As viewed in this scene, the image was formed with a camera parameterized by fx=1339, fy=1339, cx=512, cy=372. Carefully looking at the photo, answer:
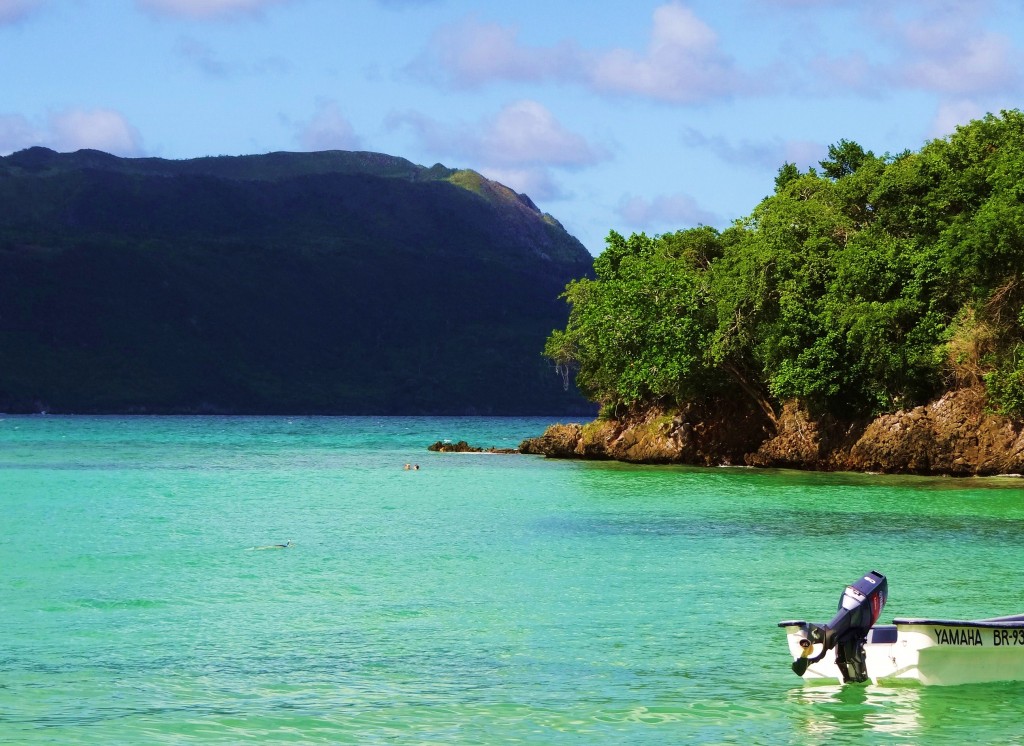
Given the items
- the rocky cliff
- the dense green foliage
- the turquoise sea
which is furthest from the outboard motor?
the rocky cliff

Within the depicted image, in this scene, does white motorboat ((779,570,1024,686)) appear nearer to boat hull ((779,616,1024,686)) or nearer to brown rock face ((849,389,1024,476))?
boat hull ((779,616,1024,686))

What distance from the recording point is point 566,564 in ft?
86.9

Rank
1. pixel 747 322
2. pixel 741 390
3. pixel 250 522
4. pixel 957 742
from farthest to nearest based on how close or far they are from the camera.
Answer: pixel 741 390
pixel 747 322
pixel 250 522
pixel 957 742

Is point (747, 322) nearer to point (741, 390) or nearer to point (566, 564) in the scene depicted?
point (741, 390)

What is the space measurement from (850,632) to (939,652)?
971mm

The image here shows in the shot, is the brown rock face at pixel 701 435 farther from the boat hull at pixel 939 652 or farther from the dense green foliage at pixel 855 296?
the boat hull at pixel 939 652

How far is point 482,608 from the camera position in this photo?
831 inches

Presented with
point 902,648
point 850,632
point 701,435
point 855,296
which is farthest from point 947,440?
point 850,632

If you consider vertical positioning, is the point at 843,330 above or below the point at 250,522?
above

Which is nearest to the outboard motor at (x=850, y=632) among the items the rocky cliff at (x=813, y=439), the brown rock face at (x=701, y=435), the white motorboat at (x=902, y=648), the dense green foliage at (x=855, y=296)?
the white motorboat at (x=902, y=648)

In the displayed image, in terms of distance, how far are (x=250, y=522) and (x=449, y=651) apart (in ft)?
63.8

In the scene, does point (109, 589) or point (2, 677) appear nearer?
point (2, 677)

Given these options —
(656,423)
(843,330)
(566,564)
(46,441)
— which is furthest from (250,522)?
(46,441)

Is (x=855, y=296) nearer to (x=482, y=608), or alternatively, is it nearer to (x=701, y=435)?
(x=701, y=435)
